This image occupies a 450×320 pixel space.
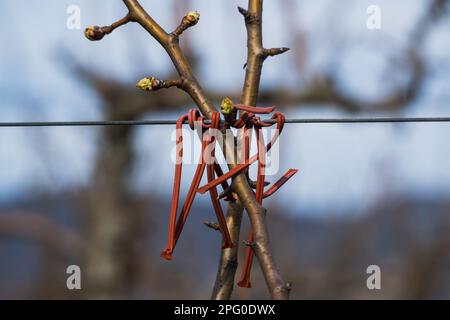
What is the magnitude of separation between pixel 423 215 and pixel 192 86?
439 cm

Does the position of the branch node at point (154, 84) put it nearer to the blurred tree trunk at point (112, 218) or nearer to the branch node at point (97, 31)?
the branch node at point (97, 31)

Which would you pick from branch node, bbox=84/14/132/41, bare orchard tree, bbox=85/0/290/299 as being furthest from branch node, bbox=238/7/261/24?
branch node, bbox=84/14/132/41

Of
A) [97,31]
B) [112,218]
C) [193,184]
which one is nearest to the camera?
[193,184]

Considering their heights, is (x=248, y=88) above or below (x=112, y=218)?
above

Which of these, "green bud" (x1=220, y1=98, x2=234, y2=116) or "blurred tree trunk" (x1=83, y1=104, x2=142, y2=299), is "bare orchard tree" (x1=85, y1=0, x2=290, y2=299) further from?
"blurred tree trunk" (x1=83, y1=104, x2=142, y2=299)

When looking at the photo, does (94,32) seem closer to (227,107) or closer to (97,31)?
(97,31)

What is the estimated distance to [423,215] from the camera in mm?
4926

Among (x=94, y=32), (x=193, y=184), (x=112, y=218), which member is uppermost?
(x=94, y=32)

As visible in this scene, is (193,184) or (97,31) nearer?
(193,184)

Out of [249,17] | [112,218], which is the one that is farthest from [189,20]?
[112,218]

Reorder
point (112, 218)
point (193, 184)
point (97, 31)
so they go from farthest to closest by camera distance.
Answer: point (112, 218) → point (97, 31) → point (193, 184)
